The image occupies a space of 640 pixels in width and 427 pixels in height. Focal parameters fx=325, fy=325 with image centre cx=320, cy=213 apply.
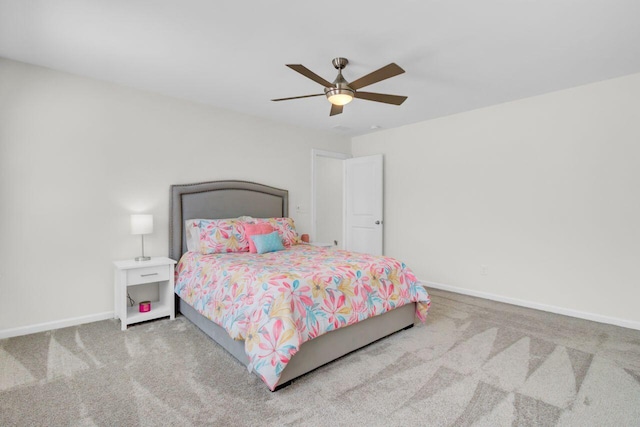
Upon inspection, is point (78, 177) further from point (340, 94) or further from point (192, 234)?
point (340, 94)

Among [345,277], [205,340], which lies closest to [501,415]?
[345,277]

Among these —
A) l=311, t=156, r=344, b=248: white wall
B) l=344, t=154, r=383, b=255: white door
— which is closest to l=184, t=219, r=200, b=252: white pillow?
l=344, t=154, r=383, b=255: white door

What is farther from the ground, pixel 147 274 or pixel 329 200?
pixel 329 200

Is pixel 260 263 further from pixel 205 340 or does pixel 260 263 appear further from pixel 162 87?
pixel 162 87

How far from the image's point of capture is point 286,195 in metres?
4.86

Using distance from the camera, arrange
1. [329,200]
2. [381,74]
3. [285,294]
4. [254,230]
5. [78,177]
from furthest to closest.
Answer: [329,200] < [254,230] < [78,177] < [381,74] < [285,294]

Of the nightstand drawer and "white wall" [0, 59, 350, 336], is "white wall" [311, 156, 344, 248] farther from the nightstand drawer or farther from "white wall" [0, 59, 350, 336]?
the nightstand drawer

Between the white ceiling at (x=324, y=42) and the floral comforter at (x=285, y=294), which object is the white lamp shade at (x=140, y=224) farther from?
the white ceiling at (x=324, y=42)

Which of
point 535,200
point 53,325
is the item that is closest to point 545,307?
point 535,200

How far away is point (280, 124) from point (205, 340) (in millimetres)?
3197

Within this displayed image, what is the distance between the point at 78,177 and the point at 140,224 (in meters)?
0.74

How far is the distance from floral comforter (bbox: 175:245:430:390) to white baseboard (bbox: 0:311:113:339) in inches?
32.5

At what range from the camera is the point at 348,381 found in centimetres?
222

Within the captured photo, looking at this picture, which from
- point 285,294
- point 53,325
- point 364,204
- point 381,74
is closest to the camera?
point 285,294
